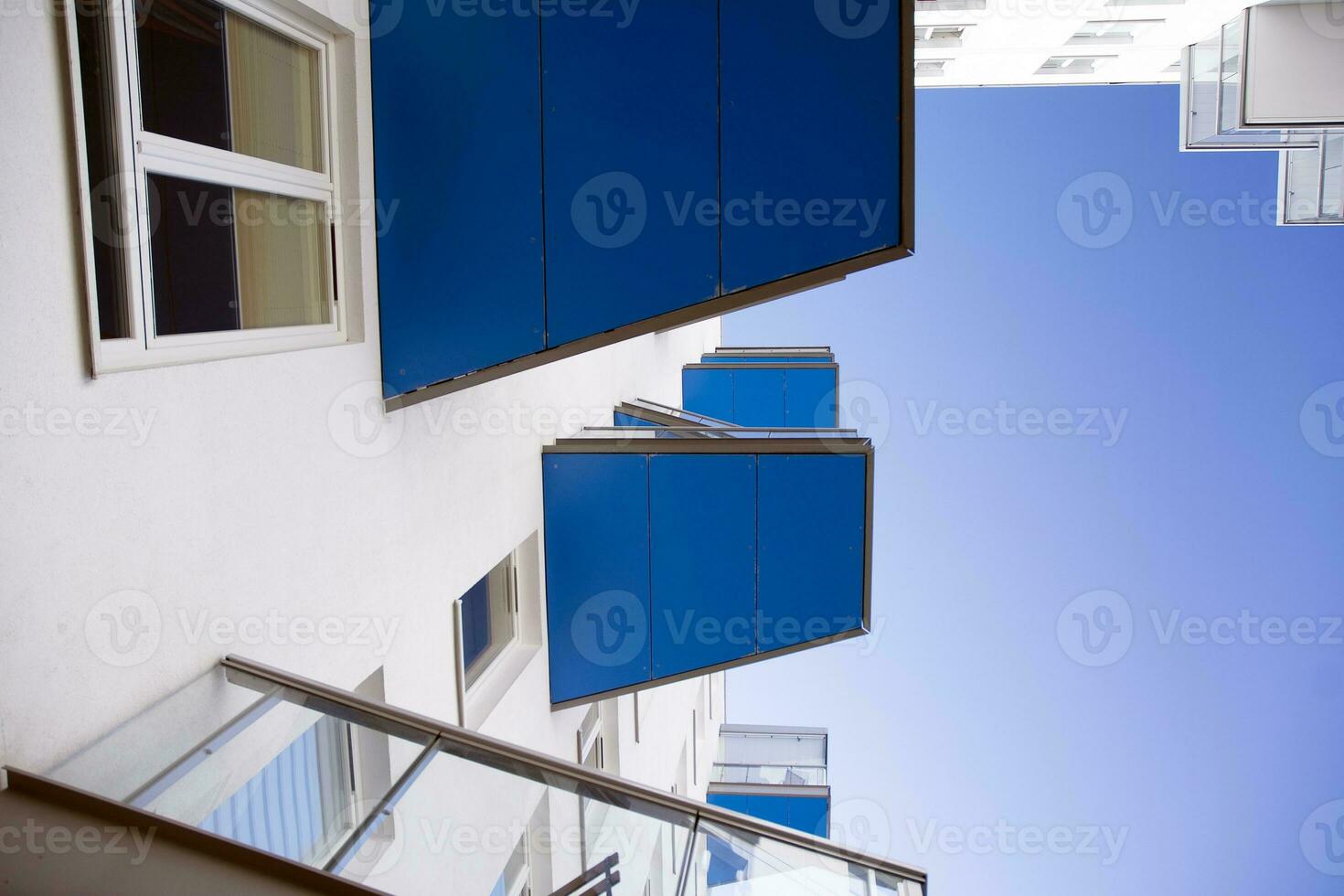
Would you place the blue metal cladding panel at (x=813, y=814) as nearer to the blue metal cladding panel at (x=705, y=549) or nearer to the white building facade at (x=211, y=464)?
the blue metal cladding panel at (x=705, y=549)

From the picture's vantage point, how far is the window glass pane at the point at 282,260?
9.90 feet

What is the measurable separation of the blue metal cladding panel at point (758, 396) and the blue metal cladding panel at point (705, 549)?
574cm

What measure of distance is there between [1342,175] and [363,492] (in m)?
11.0

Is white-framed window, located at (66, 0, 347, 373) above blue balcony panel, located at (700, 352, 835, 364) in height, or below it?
above

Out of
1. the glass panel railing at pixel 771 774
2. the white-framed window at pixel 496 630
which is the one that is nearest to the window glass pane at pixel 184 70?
the white-framed window at pixel 496 630

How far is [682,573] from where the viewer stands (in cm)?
560

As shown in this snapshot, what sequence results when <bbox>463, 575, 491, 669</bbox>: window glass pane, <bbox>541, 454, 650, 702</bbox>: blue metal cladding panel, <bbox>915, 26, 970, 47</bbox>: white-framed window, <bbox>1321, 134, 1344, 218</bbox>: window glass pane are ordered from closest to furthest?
<bbox>463, 575, 491, 669</bbox>: window glass pane
<bbox>541, 454, 650, 702</bbox>: blue metal cladding panel
<bbox>1321, 134, 1344, 218</bbox>: window glass pane
<bbox>915, 26, 970, 47</bbox>: white-framed window

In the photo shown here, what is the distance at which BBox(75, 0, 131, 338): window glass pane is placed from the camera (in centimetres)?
222

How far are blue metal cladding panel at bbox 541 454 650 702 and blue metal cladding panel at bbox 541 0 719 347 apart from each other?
2046 millimetres

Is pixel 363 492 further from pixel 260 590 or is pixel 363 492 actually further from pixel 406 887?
pixel 406 887

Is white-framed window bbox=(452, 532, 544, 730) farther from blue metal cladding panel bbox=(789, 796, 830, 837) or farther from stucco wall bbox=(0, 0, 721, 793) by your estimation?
blue metal cladding panel bbox=(789, 796, 830, 837)

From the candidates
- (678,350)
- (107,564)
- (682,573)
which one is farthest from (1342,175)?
(107,564)

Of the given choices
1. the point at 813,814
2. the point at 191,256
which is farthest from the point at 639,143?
the point at 813,814

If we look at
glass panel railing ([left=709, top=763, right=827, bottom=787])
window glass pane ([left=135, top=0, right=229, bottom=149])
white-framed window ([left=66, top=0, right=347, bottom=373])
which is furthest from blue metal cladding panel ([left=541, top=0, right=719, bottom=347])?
glass panel railing ([left=709, top=763, right=827, bottom=787])
